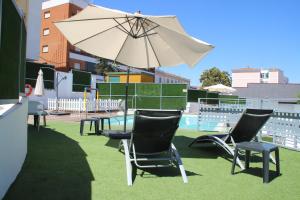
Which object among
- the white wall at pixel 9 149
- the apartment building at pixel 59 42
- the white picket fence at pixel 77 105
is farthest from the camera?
the apartment building at pixel 59 42

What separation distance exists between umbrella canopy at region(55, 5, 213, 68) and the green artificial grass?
2.73 m

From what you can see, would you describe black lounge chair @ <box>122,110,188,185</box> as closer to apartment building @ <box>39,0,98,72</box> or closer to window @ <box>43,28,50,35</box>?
apartment building @ <box>39,0,98,72</box>

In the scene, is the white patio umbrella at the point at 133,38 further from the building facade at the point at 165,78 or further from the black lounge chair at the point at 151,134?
the building facade at the point at 165,78

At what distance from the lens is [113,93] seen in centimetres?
2688

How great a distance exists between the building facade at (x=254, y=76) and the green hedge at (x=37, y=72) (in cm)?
8591

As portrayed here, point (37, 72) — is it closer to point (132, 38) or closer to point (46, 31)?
point (132, 38)

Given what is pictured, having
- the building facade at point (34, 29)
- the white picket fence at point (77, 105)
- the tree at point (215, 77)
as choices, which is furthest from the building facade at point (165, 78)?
the white picket fence at point (77, 105)

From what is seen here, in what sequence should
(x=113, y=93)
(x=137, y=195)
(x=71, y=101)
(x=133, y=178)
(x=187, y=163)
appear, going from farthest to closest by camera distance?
(x=113, y=93)
(x=71, y=101)
(x=187, y=163)
(x=133, y=178)
(x=137, y=195)

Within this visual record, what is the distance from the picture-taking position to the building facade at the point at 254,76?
102m

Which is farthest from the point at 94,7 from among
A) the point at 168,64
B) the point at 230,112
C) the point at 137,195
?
the point at 230,112

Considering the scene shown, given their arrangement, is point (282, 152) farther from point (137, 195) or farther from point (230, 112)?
point (137, 195)

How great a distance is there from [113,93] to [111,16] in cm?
1959

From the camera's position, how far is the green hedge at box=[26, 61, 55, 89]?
24734 millimetres

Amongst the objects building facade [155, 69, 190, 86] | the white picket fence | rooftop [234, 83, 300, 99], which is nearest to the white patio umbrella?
the white picket fence
